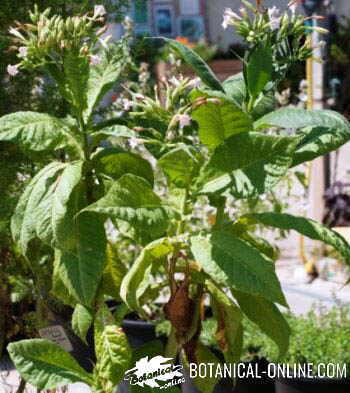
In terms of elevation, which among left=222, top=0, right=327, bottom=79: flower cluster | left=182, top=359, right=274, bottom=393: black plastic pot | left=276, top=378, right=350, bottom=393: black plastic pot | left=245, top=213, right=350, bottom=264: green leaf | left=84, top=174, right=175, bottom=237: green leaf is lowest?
left=182, top=359, right=274, bottom=393: black plastic pot

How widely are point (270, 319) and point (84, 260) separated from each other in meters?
0.53

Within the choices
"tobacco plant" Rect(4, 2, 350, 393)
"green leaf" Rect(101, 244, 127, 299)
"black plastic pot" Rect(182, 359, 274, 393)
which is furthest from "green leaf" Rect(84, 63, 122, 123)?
"black plastic pot" Rect(182, 359, 274, 393)

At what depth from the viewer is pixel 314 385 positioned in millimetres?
2793

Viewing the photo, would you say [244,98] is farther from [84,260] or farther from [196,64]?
[84,260]

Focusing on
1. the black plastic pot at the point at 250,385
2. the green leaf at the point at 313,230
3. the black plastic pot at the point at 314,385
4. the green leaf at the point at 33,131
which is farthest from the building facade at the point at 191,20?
the green leaf at the point at 313,230

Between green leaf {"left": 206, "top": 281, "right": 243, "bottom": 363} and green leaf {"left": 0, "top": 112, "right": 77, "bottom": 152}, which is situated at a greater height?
green leaf {"left": 0, "top": 112, "right": 77, "bottom": 152}

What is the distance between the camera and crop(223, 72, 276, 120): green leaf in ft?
7.63

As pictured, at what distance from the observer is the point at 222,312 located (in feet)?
7.32

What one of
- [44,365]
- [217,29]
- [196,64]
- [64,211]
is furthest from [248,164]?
[217,29]

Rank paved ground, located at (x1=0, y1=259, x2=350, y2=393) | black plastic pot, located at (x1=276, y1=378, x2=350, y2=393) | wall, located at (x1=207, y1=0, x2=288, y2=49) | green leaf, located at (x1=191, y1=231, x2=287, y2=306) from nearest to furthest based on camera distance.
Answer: green leaf, located at (x1=191, y1=231, x2=287, y2=306) < black plastic pot, located at (x1=276, y1=378, x2=350, y2=393) < paved ground, located at (x1=0, y1=259, x2=350, y2=393) < wall, located at (x1=207, y1=0, x2=288, y2=49)

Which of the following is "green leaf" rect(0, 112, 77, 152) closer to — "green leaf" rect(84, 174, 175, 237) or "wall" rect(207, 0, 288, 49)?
"green leaf" rect(84, 174, 175, 237)

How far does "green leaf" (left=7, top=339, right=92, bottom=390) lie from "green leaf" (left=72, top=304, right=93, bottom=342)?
3.2 inches

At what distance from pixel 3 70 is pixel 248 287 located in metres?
1.45

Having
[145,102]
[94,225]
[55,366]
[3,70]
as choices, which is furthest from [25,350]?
[3,70]
